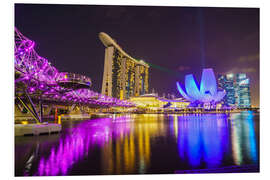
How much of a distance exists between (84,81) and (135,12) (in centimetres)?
456

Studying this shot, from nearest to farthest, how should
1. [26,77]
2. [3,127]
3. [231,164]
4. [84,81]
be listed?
[231,164], [3,127], [26,77], [84,81]

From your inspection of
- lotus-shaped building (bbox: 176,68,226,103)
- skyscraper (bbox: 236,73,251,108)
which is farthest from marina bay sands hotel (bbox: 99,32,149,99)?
skyscraper (bbox: 236,73,251,108)

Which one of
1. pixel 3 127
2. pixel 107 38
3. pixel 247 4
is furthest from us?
pixel 107 38

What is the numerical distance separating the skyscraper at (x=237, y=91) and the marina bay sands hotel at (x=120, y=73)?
1558 inches

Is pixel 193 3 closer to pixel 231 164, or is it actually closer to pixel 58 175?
pixel 231 164

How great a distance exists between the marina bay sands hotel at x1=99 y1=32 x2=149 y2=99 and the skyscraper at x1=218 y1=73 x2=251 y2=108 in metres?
39.6

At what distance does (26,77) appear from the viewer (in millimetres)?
9758

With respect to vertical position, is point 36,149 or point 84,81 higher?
point 84,81

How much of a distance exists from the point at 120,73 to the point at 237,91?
46775mm

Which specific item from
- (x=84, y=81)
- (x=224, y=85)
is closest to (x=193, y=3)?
(x=84, y=81)

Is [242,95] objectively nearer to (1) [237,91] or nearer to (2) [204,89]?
(1) [237,91]

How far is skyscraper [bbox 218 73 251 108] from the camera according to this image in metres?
59.0

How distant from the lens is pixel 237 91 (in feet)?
217

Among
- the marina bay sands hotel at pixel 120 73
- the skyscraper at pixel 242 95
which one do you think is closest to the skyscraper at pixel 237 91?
the skyscraper at pixel 242 95
